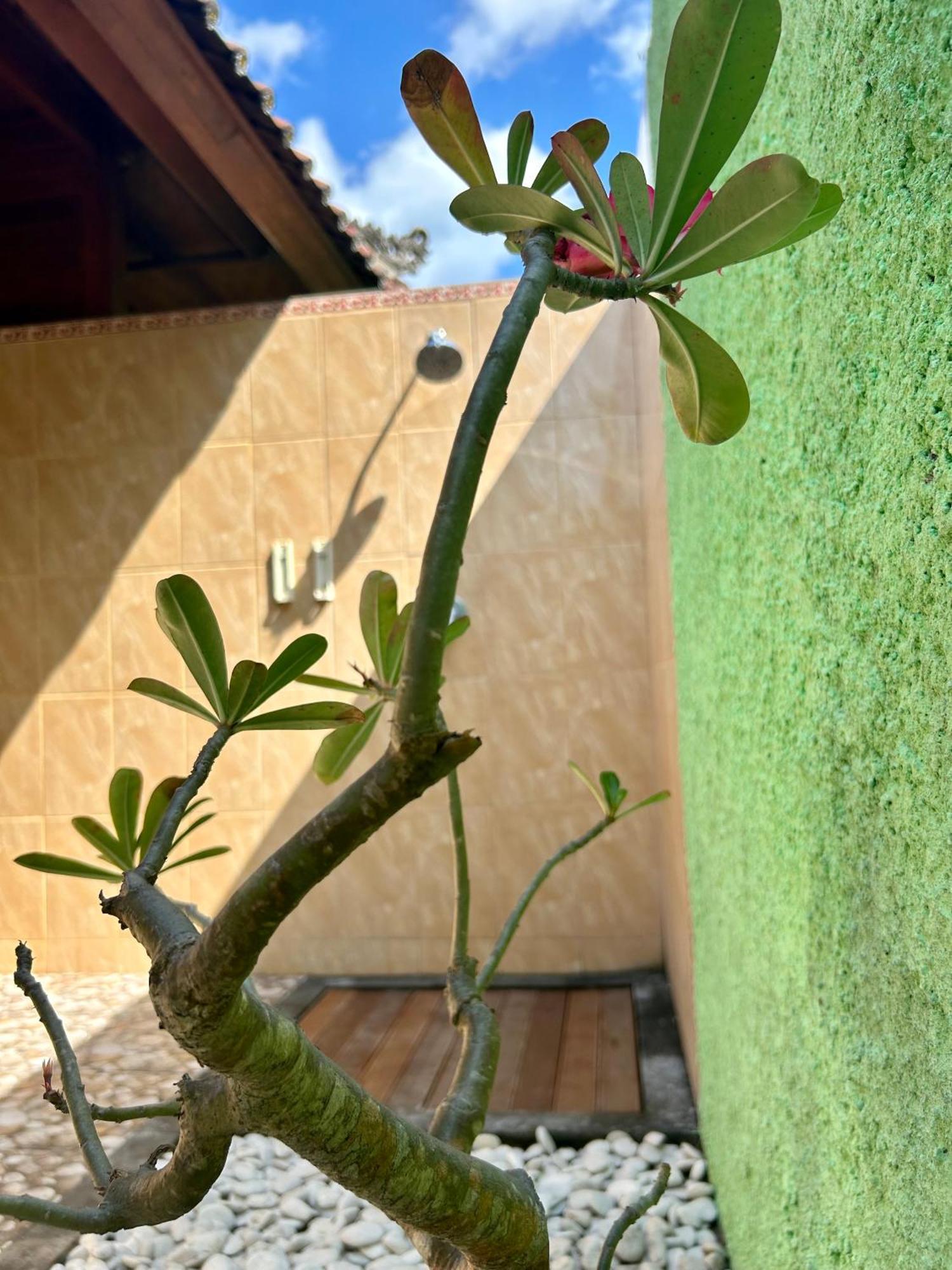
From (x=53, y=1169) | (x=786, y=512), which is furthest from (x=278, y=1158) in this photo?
(x=786, y=512)

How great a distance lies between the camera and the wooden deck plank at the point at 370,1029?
2.56 m

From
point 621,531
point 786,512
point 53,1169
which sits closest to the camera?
point 786,512

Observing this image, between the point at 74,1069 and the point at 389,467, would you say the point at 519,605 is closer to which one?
the point at 389,467

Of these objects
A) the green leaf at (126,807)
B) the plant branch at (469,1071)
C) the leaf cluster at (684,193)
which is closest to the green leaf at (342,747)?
the green leaf at (126,807)

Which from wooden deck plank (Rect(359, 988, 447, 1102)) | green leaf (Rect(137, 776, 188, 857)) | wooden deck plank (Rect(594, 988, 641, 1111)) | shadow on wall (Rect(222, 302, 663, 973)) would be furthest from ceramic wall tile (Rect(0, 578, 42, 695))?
green leaf (Rect(137, 776, 188, 857))

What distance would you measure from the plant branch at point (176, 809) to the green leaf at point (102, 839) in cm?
21

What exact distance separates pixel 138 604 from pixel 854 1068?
3.20 metres

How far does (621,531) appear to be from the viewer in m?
3.36

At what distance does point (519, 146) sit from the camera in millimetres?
516

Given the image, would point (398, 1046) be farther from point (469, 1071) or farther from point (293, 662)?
point (293, 662)

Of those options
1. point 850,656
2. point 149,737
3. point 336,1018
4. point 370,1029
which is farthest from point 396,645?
point 149,737

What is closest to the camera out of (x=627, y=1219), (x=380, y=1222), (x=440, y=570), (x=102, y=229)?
(x=440, y=570)

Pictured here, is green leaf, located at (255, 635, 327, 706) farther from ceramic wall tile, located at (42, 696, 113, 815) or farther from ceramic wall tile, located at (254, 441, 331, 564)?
ceramic wall tile, located at (42, 696, 113, 815)

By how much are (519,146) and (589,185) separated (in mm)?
103
